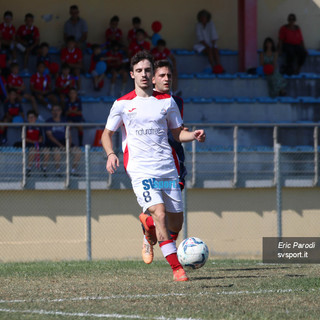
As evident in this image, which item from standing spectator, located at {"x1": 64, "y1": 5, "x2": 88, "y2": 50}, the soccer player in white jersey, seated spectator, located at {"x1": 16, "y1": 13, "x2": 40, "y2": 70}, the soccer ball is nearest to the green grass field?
the soccer ball

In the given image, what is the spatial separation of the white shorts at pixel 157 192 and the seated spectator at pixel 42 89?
9.24 meters

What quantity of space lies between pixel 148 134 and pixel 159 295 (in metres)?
1.71

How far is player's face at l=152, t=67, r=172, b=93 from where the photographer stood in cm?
779

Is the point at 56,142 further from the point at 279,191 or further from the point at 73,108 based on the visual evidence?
the point at 279,191

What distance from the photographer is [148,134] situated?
22.3 feet

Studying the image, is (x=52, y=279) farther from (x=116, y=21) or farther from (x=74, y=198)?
(x=116, y=21)

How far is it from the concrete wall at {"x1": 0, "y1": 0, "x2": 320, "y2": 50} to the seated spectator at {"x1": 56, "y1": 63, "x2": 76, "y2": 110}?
3011 millimetres

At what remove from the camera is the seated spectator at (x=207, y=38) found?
1883 centimetres

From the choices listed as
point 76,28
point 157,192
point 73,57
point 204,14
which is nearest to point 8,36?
point 73,57

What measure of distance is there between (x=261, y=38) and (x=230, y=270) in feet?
43.5

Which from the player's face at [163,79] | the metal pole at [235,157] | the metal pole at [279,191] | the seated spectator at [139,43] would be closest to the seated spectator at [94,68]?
the seated spectator at [139,43]

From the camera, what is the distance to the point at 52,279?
7094 mm

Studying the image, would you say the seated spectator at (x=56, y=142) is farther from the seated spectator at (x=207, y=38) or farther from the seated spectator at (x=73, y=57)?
the seated spectator at (x=207, y=38)

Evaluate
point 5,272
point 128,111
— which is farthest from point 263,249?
point 128,111
